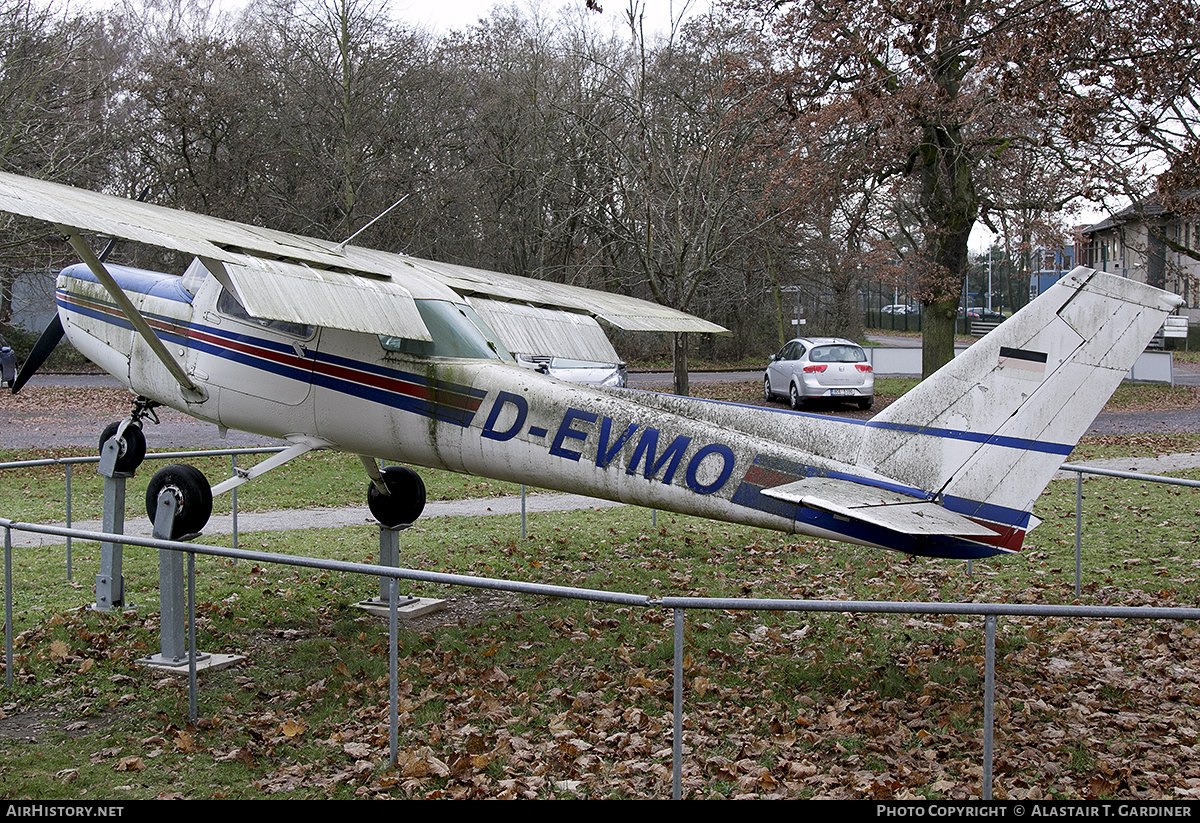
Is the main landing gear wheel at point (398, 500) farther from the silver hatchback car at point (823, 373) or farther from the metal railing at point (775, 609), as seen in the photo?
the silver hatchback car at point (823, 373)

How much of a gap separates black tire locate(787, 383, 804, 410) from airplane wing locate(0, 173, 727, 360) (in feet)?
57.2

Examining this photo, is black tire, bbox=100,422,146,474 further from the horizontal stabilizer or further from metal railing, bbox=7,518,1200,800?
the horizontal stabilizer

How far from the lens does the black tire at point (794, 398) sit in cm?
2630

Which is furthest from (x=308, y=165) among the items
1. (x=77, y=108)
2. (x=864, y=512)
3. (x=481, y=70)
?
(x=864, y=512)

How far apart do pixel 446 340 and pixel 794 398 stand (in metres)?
19.7

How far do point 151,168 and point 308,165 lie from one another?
306 inches

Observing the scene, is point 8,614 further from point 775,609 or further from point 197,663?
point 775,609

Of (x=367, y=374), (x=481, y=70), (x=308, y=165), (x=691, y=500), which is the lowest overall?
(x=691, y=500)

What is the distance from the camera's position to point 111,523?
820 cm

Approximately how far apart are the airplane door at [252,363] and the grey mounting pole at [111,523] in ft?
3.13

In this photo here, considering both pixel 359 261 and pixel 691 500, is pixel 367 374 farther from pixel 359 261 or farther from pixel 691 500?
pixel 691 500

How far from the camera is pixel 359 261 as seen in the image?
8180 mm

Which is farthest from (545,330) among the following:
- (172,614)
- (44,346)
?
(44,346)

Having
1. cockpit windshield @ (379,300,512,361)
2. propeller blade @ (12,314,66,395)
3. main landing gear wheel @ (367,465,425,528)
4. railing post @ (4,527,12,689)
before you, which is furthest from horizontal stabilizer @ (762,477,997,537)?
propeller blade @ (12,314,66,395)
